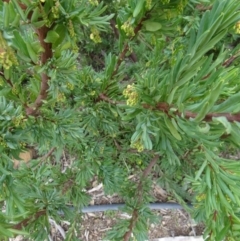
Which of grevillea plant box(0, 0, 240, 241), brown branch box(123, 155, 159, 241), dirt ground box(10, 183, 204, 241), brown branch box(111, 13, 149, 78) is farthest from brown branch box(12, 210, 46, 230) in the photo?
dirt ground box(10, 183, 204, 241)

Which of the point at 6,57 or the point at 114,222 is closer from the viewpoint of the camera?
the point at 6,57

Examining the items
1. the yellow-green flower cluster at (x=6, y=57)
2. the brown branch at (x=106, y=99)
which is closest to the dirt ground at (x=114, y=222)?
the brown branch at (x=106, y=99)

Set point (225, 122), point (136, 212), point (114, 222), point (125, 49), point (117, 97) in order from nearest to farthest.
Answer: point (225, 122), point (125, 49), point (117, 97), point (136, 212), point (114, 222)

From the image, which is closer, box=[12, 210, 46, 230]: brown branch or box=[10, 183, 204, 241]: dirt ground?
box=[12, 210, 46, 230]: brown branch

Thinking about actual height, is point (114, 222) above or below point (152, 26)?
below

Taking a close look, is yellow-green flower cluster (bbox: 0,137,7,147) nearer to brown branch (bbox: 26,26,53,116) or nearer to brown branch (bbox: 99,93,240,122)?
brown branch (bbox: 26,26,53,116)

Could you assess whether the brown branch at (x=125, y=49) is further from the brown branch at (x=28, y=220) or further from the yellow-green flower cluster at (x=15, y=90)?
the brown branch at (x=28, y=220)

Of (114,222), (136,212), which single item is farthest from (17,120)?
(114,222)

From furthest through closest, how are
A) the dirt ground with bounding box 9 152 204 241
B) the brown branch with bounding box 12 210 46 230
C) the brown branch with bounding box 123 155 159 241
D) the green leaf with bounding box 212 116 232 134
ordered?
1. the dirt ground with bounding box 9 152 204 241
2. the brown branch with bounding box 123 155 159 241
3. the brown branch with bounding box 12 210 46 230
4. the green leaf with bounding box 212 116 232 134

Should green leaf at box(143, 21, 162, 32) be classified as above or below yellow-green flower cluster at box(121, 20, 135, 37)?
above

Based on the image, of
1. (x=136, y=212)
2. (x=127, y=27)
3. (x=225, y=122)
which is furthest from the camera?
(x=136, y=212)

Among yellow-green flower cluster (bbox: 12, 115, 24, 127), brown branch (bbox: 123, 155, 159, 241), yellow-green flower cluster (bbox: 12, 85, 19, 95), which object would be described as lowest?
brown branch (bbox: 123, 155, 159, 241)

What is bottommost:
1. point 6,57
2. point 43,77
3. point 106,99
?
point 106,99

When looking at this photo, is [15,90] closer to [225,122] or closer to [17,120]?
[17,120]
